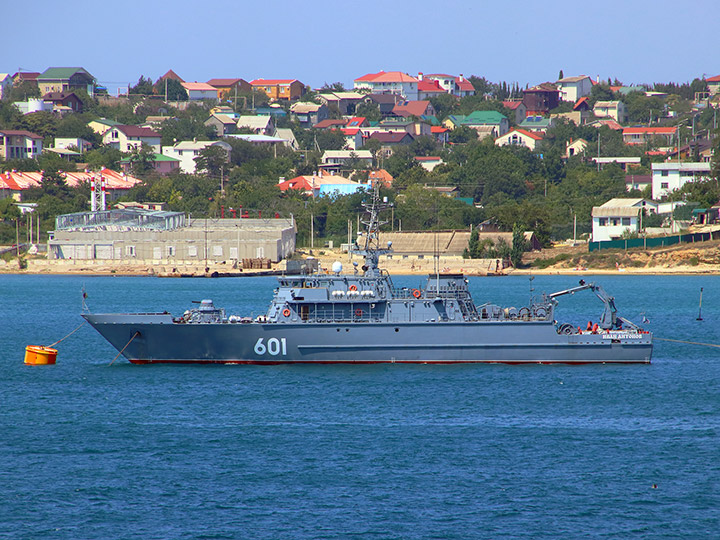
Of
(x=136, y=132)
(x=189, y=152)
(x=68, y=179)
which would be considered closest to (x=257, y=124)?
(x=136, y=132)

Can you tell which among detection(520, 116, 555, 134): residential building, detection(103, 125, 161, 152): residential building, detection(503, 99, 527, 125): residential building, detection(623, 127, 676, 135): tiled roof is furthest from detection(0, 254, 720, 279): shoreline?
detection(503, 99, 527, 125): residential building

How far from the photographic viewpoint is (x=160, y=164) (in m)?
142

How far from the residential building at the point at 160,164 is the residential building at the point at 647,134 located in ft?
248

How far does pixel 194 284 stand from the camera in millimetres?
89312

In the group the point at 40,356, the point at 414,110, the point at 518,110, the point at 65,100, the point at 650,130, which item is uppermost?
the point at 414,110

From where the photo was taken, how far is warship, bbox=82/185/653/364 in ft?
126

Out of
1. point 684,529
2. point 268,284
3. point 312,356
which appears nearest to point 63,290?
point 268,284

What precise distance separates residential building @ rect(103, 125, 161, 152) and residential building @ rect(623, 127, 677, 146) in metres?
78.2

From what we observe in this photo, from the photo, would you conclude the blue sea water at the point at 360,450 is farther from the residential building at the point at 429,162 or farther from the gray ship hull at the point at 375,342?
the residential building at the point at 429,162

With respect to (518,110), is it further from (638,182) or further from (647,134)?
(638,182)

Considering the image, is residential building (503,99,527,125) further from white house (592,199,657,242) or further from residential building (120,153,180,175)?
white house (592,199,657,242)

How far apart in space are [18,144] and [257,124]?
141 feet

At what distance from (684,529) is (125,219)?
286ft

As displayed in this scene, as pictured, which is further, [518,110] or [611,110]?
[518,110]
